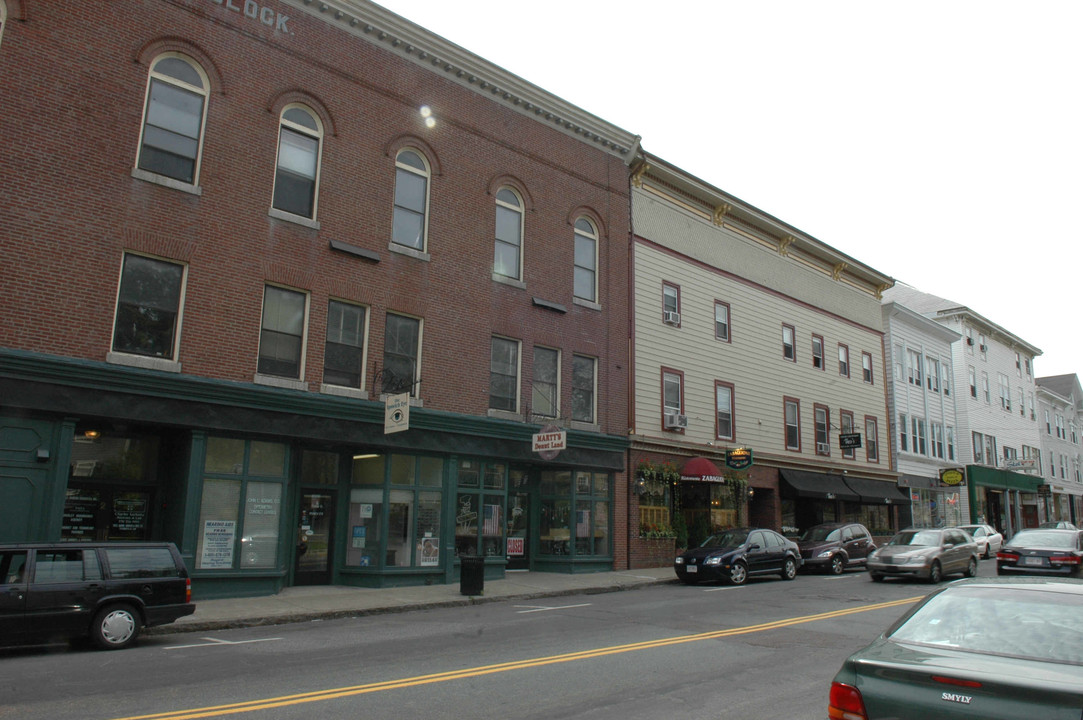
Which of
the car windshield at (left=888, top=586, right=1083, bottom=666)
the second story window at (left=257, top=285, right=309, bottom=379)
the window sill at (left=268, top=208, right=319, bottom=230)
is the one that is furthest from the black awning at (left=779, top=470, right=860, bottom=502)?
the car windshield at (left=888, top=586, right=1083, bottom=666)

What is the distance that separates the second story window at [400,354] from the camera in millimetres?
18734

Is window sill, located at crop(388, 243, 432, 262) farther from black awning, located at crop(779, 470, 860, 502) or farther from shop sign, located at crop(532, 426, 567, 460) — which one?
black awning, located at crop(779, 470, 860, 502)

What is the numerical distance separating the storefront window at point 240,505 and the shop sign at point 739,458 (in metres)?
15.3

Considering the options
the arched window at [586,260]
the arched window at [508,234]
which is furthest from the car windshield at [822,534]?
the arched window at [508,234]

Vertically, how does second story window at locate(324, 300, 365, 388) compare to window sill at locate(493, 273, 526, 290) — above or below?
below

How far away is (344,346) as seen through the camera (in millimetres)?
18125

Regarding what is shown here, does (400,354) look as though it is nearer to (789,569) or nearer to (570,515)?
(570,515)

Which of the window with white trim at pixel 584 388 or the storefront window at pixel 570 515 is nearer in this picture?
the storefront window at pixel 570 515

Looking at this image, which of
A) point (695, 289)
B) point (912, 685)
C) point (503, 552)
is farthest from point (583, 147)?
point (912, 685)

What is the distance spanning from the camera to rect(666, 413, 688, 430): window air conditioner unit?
25438 mm

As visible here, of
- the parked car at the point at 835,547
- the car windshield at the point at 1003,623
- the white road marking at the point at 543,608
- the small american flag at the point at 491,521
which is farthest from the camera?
the parked car at the point at 835,547

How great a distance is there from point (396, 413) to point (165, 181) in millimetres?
6542

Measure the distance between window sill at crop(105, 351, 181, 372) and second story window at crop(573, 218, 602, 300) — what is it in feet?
39.0

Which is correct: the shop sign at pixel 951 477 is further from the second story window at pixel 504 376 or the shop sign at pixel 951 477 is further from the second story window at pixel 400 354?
the second story window at pixel 400 354
